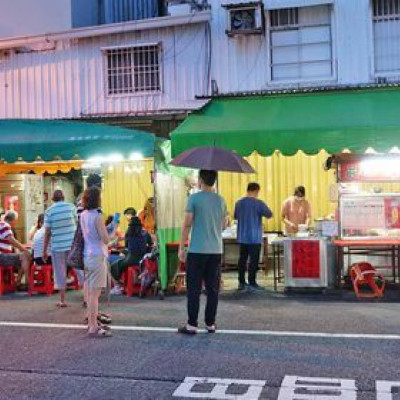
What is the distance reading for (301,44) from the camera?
44.7ft

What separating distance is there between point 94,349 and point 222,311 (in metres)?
2.46

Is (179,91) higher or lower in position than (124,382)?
higher

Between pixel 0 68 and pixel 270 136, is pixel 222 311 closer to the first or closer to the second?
pixel 270 136

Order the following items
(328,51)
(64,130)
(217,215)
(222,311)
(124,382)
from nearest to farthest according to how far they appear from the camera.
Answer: (124,382) < (217,215) < (222,311) < (64,130) < (328,51)

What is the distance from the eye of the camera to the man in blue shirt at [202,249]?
281 inches

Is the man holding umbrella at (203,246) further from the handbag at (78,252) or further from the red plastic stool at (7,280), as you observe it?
the red plastic stool at (7,280)

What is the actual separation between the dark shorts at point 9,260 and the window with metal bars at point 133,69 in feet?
17.7

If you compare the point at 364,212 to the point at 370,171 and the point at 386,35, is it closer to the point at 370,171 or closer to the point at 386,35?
the point at 370,171

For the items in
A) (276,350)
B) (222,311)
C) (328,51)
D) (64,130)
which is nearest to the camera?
(276,350)

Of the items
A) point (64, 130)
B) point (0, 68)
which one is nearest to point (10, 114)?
point (0, 68)

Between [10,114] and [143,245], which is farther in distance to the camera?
[10,114]

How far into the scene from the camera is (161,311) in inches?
342

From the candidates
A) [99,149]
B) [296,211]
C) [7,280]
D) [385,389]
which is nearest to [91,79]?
[99,149]

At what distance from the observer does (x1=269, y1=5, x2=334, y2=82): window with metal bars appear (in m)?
13.5
